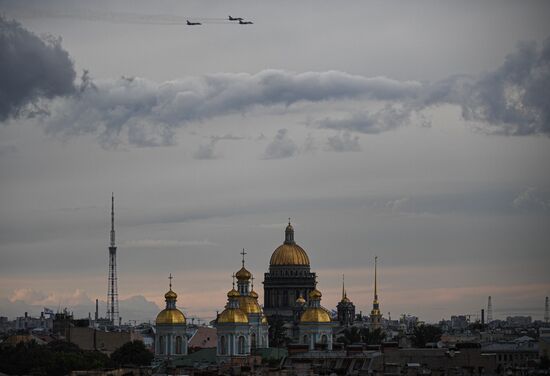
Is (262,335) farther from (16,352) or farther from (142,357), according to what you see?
(16,352)

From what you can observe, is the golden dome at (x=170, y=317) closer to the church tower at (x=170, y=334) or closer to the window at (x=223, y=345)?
the church tower at (x=170, y=334)

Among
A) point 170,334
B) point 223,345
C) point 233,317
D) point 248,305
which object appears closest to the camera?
point 223,345

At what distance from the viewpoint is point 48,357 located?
5955 inches

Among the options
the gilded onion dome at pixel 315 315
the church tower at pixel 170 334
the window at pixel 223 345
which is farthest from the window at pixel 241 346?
the gilded onion dome at pixel 315 315

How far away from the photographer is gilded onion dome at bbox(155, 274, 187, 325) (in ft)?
528

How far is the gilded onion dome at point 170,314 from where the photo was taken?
528 feet

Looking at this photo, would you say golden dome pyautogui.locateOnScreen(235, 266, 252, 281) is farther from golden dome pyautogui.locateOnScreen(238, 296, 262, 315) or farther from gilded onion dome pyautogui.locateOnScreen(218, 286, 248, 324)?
gilded onion dome pyautogui.locateOnScreen(218, 286, 248, 324)

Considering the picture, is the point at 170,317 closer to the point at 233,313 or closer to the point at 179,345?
the point at 179,345

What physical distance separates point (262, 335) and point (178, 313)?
8937 mm

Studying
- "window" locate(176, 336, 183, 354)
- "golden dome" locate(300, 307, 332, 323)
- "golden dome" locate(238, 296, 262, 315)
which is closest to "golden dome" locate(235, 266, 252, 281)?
"golden dome" locate(238, 296, 262, 315)

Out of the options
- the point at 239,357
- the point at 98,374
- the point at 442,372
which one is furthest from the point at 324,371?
the point at 239,357

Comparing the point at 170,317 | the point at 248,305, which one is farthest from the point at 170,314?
the point at 248,305

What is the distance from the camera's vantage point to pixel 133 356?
16388cm

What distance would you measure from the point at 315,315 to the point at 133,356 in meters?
17.8
